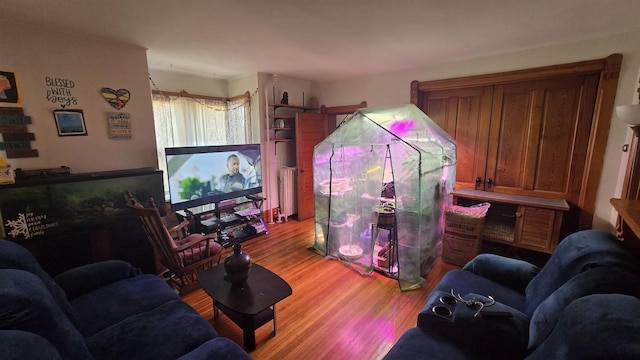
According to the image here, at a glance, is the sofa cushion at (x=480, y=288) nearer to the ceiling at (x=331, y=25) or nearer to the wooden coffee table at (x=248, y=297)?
the wooden coffee table at (x=248, y=297)

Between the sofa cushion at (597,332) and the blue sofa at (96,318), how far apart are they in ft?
4.46

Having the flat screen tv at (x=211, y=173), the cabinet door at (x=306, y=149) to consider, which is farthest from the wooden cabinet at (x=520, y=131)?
the flat screen tv at (x=211, y=173)

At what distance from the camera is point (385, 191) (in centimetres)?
312

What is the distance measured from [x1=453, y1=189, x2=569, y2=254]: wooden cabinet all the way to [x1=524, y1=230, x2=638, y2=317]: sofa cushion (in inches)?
51.0

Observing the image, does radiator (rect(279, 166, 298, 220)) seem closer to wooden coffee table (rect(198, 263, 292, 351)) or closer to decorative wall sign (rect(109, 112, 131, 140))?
decorative wall sign (rect(109, 112, 131, 140))

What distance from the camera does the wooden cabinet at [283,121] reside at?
14.2 ft

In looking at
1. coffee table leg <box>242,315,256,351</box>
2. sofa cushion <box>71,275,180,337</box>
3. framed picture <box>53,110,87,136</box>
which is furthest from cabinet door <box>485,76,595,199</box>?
framed picture <box>53,110,87,136</box>

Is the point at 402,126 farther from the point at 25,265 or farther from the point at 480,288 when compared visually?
the point at 25,265

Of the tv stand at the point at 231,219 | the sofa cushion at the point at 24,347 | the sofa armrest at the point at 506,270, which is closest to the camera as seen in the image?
the sofa cushion at the point at 24,347

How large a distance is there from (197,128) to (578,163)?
4972 millimetres

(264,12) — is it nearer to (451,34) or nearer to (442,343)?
(451,34)

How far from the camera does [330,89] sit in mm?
4684

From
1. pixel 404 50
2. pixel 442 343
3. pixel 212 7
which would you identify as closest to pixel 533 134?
pixel 404 50

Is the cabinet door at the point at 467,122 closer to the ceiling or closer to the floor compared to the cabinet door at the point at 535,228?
closer to the ceiling
